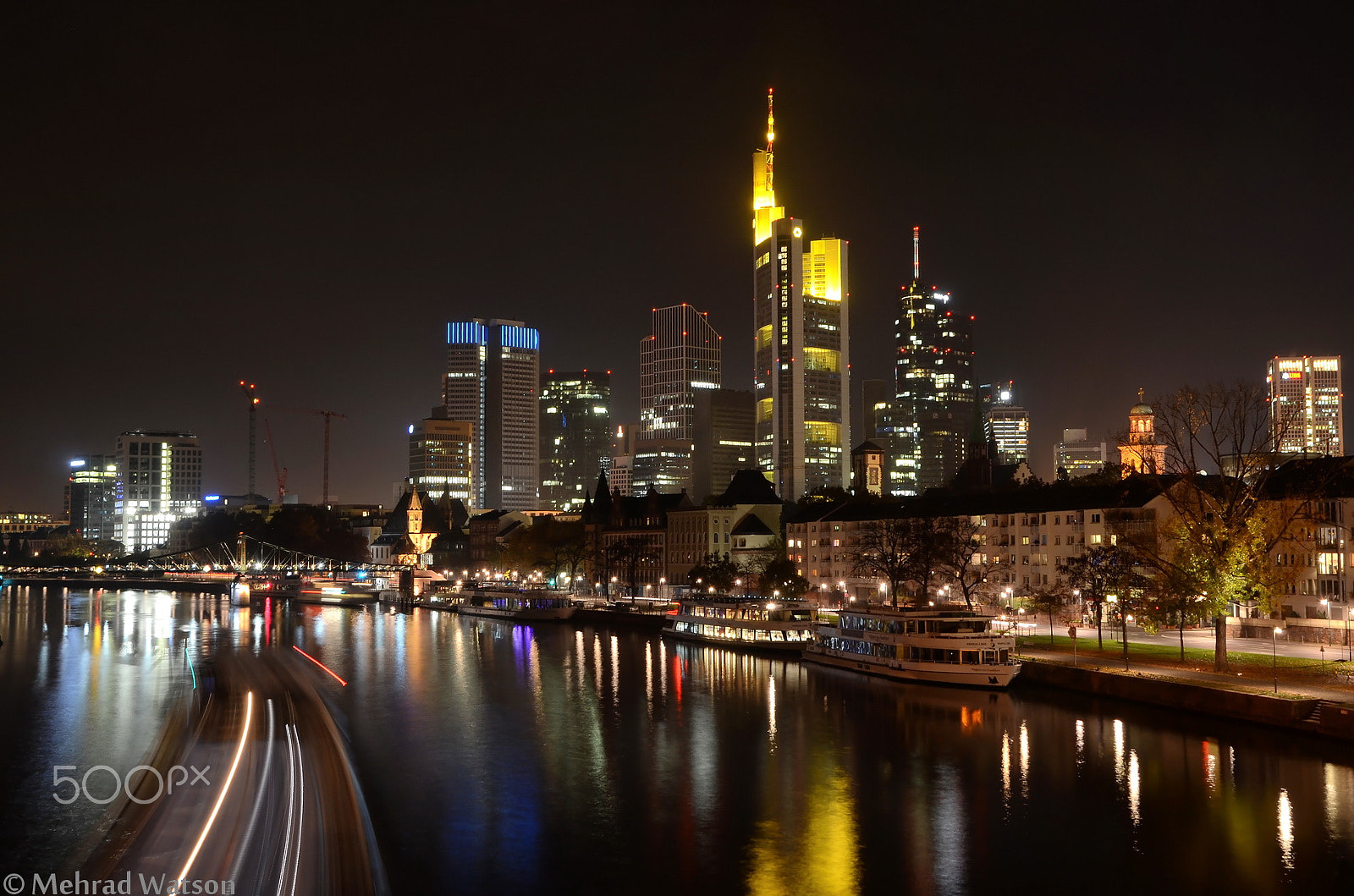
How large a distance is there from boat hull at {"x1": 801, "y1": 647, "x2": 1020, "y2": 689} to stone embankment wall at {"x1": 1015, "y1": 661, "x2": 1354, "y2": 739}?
1705 millimetres

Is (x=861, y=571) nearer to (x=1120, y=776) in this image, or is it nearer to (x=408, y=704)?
(x=408, y=704)

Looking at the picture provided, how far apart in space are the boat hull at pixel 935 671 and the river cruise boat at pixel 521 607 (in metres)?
49.9

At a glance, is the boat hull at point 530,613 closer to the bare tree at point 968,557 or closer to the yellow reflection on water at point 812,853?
the bare tree at point 968,557

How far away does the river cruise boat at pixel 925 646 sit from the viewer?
61.8m

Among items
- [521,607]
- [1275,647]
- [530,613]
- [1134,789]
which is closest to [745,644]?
[1275,647]

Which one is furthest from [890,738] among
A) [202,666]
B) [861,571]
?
[861,571]

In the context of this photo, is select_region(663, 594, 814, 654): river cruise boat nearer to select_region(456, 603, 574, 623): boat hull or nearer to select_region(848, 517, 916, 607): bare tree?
select_region(848, 517, 916, 607): bare tree

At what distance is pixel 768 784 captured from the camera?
136ft

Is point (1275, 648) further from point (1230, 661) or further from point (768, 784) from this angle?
point (768, 784)

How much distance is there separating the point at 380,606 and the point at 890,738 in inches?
4575

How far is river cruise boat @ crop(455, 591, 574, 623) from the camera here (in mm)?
117188

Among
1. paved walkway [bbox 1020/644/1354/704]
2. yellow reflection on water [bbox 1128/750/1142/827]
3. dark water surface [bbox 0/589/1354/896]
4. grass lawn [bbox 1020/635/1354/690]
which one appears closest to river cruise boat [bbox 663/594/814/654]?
dark water surface [bbox 0/589/1354/896]

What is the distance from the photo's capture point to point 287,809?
35.6 m

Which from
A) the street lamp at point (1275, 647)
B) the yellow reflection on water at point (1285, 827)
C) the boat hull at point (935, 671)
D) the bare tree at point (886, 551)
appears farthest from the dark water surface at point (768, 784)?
the bare tree at point (886, 551)
